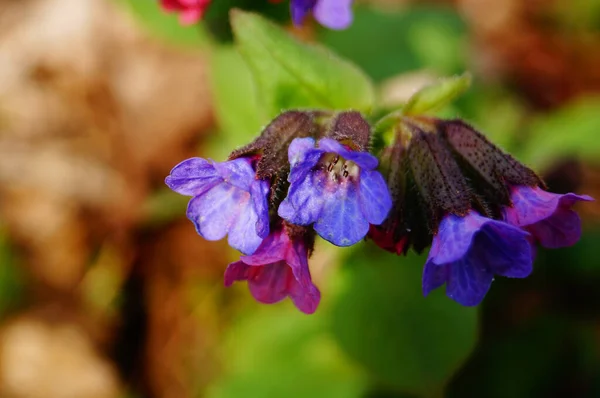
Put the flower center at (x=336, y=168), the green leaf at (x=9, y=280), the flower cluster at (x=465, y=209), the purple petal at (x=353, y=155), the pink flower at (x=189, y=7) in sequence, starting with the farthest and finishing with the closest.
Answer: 1. the green leaf at (x=9, y=280)
2. the pink flower at (x=189, y=7)
3. the flower center at (x=336, y=168)
4. the flower cluster at (x=465, y=209)
5. the purple petal at (x=353, y=155)

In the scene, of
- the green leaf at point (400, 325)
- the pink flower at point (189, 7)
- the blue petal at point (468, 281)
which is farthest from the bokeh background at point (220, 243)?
the blue petal at point (468, 281)

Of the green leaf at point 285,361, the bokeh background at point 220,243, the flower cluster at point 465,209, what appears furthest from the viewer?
the green leaf at point 285,361

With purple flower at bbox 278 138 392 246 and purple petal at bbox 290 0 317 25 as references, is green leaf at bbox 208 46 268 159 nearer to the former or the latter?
purple petal at bbox 290 0 317 25

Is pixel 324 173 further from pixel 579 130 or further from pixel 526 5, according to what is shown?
pixel 526 5

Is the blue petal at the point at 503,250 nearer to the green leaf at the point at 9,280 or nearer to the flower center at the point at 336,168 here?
the flower center at the point at 336,168

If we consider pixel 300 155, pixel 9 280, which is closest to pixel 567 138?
pixel 300 155

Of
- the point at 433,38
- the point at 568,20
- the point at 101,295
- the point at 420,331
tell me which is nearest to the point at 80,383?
the point at 101,295

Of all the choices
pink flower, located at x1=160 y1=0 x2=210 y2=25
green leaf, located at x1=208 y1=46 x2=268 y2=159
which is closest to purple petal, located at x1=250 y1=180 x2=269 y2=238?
pink flower, located at x1=160 y1=0 x2=210 y2=25
